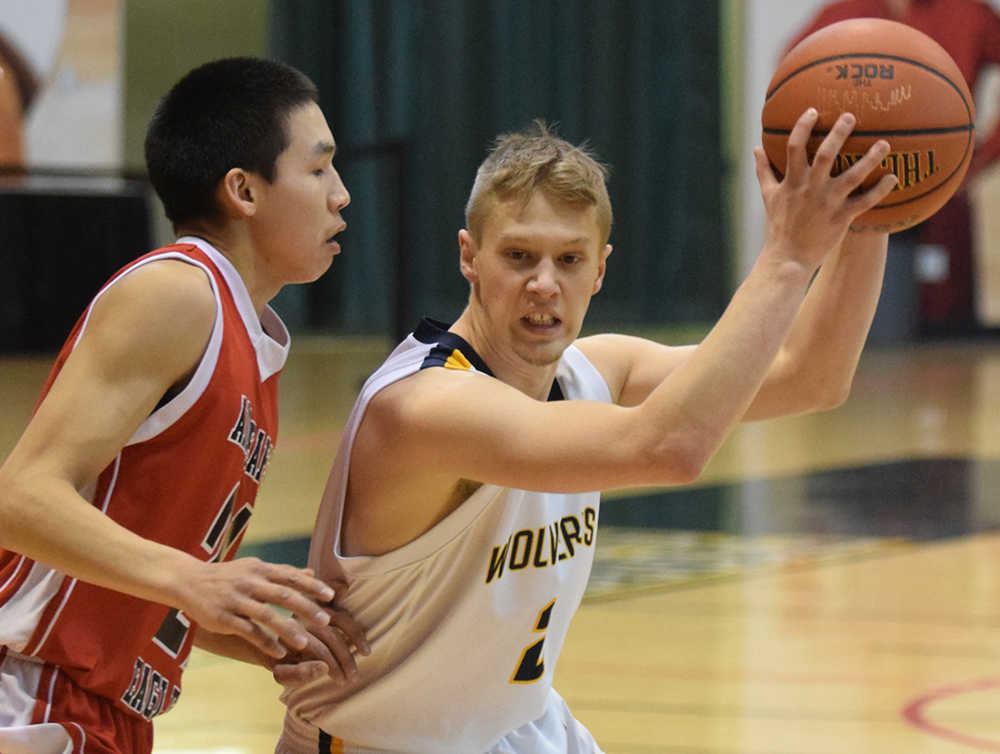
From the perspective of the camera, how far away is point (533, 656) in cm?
259

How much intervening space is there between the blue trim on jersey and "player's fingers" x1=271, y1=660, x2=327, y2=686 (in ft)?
1.48

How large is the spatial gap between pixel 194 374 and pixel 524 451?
53cm

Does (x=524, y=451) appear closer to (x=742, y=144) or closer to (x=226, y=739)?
(x=226, y=739)

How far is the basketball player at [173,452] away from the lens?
2211 mm

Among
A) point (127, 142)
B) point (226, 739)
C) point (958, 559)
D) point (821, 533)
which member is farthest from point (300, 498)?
point (127, 142)

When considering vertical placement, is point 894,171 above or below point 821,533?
above

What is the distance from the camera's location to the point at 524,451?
220 centimetres

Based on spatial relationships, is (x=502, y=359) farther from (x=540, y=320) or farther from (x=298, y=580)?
(x=298, y=580)

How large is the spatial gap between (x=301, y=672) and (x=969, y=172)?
493 inches

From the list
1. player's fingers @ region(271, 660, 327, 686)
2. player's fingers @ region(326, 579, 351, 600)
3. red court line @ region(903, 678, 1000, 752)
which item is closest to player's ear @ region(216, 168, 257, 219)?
player's fingers @ region(326, 579, 351, 600)

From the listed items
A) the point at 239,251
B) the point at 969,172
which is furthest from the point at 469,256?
the point at 969,172

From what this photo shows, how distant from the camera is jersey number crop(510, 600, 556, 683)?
258cm

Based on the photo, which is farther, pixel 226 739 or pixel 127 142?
pixel 127 142

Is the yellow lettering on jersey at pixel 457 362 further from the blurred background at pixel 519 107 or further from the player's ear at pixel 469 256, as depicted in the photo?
the blurred background at pixel 519 107
